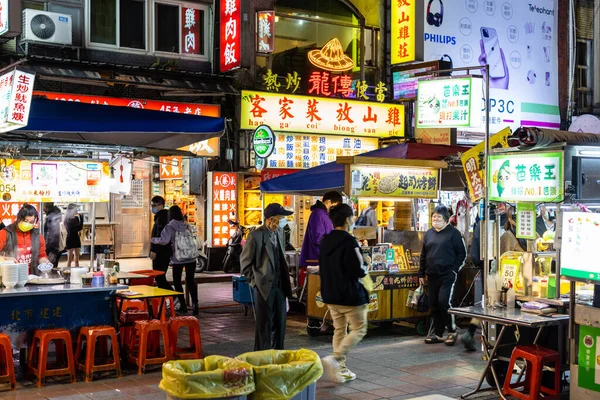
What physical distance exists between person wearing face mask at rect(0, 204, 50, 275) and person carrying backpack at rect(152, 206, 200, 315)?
3199 mm

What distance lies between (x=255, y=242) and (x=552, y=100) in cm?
1866

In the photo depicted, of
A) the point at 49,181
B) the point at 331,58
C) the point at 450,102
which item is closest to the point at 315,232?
the point at 450,102

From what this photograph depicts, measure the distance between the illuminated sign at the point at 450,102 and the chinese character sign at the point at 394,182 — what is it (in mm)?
793

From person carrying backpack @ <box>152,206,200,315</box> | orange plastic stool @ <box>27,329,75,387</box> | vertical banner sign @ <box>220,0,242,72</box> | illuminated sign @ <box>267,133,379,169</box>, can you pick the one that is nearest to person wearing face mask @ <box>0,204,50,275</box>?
orange plastic stool @ <box>27,329,75,387</box>

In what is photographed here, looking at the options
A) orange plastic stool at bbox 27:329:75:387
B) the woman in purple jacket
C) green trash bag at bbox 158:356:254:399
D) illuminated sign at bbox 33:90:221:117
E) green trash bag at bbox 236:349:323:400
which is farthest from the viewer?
illuminated sign at bbox 33:90:221:117

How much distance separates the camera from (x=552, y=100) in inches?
1000

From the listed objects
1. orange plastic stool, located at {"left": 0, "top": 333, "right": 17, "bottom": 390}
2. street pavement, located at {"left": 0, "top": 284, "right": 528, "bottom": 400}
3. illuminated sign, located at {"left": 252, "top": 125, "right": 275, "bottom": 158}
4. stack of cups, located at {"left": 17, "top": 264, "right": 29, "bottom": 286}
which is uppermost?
illuminated sign, located at {"left": 252, "top": 125, "right": 275, "bottom": 158}

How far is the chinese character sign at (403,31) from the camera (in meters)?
20.4

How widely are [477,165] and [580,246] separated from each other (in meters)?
2.24

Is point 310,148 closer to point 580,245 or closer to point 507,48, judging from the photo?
point 507,48

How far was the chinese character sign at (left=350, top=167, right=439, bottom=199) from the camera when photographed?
37.0 feet

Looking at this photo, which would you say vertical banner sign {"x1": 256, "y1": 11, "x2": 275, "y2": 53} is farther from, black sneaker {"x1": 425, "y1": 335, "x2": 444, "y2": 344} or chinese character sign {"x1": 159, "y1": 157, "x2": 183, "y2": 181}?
black sneaker {"x1": 425, "y1": 335, "x2": 444, "y2": 344}

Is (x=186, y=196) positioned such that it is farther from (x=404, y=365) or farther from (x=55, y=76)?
(x=404, y=365)

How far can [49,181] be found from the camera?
35.7ft
